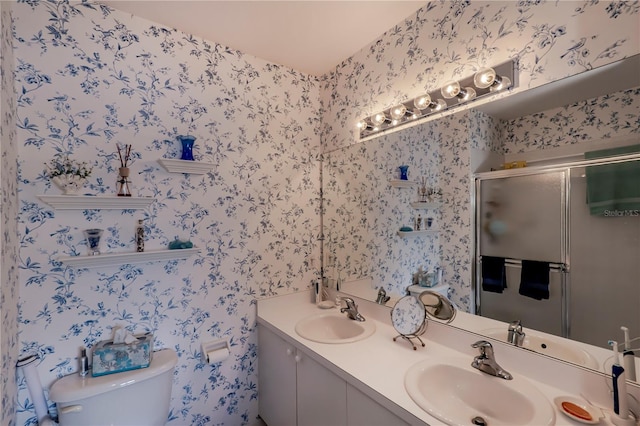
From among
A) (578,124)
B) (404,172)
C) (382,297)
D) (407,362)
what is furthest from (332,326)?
(578,124)

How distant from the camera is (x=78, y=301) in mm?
1272

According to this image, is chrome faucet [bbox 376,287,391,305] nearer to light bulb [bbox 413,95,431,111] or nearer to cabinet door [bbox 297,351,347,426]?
cabinet door [bbox 297,351,347,426]

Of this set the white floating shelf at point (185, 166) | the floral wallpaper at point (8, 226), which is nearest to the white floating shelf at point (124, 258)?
the floral wallpaper at point (8, 226)

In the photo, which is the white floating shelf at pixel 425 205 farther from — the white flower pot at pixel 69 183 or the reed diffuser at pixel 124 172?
the white flower pot at pixel 69 183

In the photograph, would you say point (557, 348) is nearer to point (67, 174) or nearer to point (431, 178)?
point (431, 178)

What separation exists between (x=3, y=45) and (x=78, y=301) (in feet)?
3.43

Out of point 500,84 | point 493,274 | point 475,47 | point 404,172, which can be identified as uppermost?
point 475,47

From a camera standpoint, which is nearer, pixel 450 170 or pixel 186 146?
pixel 450 170

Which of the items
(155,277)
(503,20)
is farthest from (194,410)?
(503,20)

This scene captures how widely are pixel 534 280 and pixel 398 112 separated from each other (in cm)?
100

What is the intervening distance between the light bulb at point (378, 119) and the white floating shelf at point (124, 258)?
47.7 inches

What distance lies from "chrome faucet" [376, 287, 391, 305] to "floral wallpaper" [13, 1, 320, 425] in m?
0.57

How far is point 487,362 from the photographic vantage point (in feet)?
3.47

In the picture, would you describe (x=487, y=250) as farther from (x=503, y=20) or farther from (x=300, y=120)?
(x=300, y=120)
